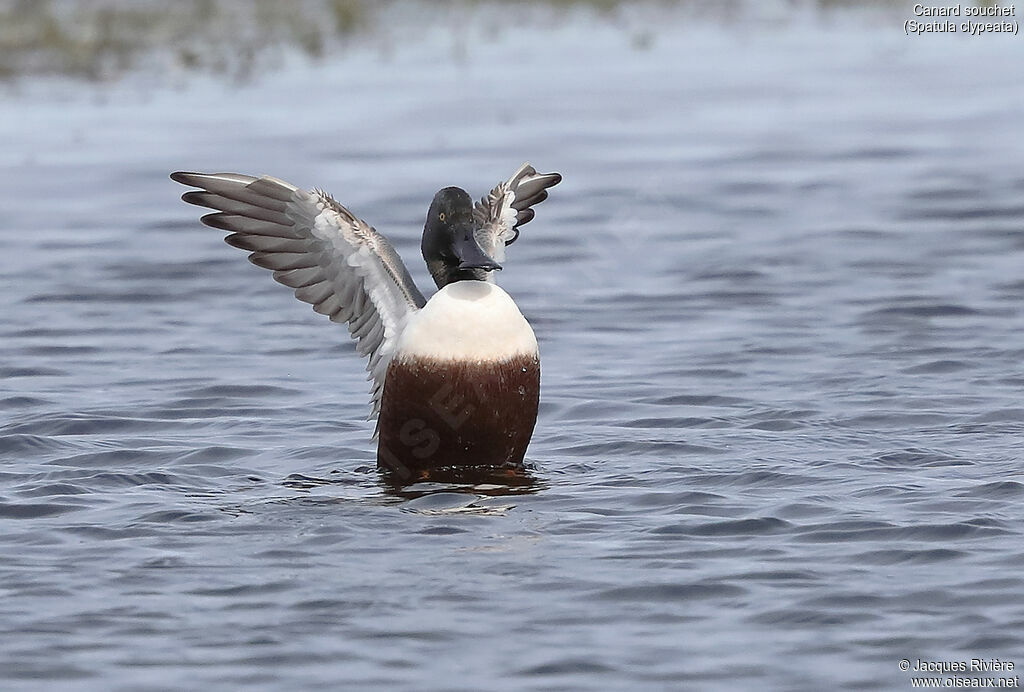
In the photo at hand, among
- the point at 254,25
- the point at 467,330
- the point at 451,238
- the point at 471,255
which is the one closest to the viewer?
the point at 467,330

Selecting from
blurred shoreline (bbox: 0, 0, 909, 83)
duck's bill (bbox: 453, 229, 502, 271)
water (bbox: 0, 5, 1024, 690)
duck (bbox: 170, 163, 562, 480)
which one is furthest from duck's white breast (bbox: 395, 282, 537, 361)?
blurred shoreline (bbox: 0, 0, 909, 83)

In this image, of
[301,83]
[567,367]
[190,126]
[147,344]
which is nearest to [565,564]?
[567,367]

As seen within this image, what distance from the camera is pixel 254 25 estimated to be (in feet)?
56.6

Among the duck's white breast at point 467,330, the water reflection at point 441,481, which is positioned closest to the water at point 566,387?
the water reflection at point 441,481

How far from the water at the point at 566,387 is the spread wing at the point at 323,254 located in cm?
51

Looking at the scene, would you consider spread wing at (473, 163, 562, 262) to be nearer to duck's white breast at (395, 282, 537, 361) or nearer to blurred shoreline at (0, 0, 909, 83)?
duck's white breast at (395, 282, 537, 361)

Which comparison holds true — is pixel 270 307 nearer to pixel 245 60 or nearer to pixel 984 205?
pixel 984 205

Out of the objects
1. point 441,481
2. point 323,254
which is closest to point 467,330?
point 441,481

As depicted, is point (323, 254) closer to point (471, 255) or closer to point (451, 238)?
point (451, 238)

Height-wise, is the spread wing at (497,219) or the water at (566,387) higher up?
the spread wing at (497,219)

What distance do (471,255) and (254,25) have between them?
37.0 ft

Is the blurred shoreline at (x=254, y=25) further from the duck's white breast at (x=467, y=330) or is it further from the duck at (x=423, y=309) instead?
the duck's white breast at (x=467, y=330)

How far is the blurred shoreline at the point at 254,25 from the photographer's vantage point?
51.9 feet

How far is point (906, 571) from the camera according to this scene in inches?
210
